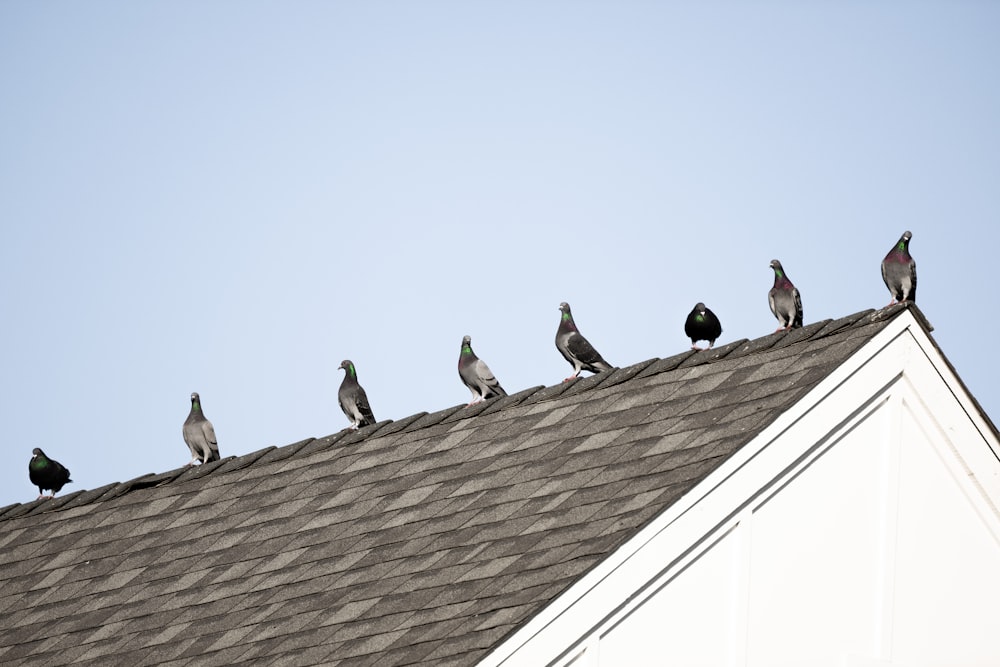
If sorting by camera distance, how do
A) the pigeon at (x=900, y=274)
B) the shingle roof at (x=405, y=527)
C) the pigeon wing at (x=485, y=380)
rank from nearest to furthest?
the shingle roof at (x=405, y=527)
the pigeon at (x=900, y=274)
the pigeon wing at (x=485, y=380)

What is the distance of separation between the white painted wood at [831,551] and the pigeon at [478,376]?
7.46 meters

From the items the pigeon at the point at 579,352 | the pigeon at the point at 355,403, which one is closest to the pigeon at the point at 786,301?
the pigeon at the point at 579,352

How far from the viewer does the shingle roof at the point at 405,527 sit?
6988 mm

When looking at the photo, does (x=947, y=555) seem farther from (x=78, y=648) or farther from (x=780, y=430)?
(x=78, y=648)

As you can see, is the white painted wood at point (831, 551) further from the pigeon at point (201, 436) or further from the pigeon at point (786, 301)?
the pigeon at point (201, 436)

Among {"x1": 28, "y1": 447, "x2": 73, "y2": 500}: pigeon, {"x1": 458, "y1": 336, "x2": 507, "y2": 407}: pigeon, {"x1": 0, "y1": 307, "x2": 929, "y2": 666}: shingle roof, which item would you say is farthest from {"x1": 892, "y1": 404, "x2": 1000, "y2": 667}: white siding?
{"x1": 28, "y1": 447, "x2": 73, "y2": 500}: pigeon

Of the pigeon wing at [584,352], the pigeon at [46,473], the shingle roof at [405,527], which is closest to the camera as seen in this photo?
the shingle roof at [405,527]

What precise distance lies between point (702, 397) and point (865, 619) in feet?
4.23

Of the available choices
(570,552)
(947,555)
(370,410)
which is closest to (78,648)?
(570,552)

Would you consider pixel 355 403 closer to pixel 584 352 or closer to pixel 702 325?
pixel 584 352

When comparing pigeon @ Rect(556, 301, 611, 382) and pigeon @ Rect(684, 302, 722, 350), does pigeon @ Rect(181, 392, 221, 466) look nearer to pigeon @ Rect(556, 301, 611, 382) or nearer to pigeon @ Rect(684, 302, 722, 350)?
pigeon @ Rect(556, 301, 611, 382)

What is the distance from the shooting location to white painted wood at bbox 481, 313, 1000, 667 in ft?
22.2

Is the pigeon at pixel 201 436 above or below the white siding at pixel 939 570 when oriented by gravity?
above

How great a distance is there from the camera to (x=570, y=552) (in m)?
6.86
